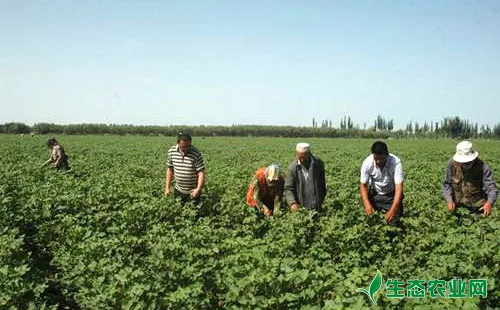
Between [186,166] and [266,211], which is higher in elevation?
[186,166]

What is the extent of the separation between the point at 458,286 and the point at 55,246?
5.22 meters

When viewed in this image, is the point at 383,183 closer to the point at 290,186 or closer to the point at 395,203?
the point at 395,203

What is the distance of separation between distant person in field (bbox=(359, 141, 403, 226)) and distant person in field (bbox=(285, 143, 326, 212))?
1.99ft

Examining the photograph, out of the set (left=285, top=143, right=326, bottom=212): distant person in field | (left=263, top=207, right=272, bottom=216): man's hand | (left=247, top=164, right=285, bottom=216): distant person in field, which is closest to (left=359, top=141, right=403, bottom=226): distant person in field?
(left=285, top=143, right=326, bottom=212): distant person in field

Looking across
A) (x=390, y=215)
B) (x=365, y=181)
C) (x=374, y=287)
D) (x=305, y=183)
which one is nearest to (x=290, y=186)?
(x=305, y=183)

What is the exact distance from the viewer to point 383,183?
6.21m

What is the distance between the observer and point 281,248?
4898 millimetres

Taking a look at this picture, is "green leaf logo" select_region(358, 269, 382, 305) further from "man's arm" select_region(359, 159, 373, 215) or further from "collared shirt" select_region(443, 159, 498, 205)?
"collared shirt" select_region(443, 159, 498, 205)

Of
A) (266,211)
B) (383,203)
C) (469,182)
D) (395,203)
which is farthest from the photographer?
(266,211)

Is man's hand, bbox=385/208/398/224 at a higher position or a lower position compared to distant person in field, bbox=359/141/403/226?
lower

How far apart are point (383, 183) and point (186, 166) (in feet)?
10.3

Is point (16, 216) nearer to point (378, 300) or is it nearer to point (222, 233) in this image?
point (222, 233)

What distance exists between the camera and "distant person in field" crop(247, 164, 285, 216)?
22.0ft

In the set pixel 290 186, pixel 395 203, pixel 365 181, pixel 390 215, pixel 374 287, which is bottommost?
pixel 374 287
